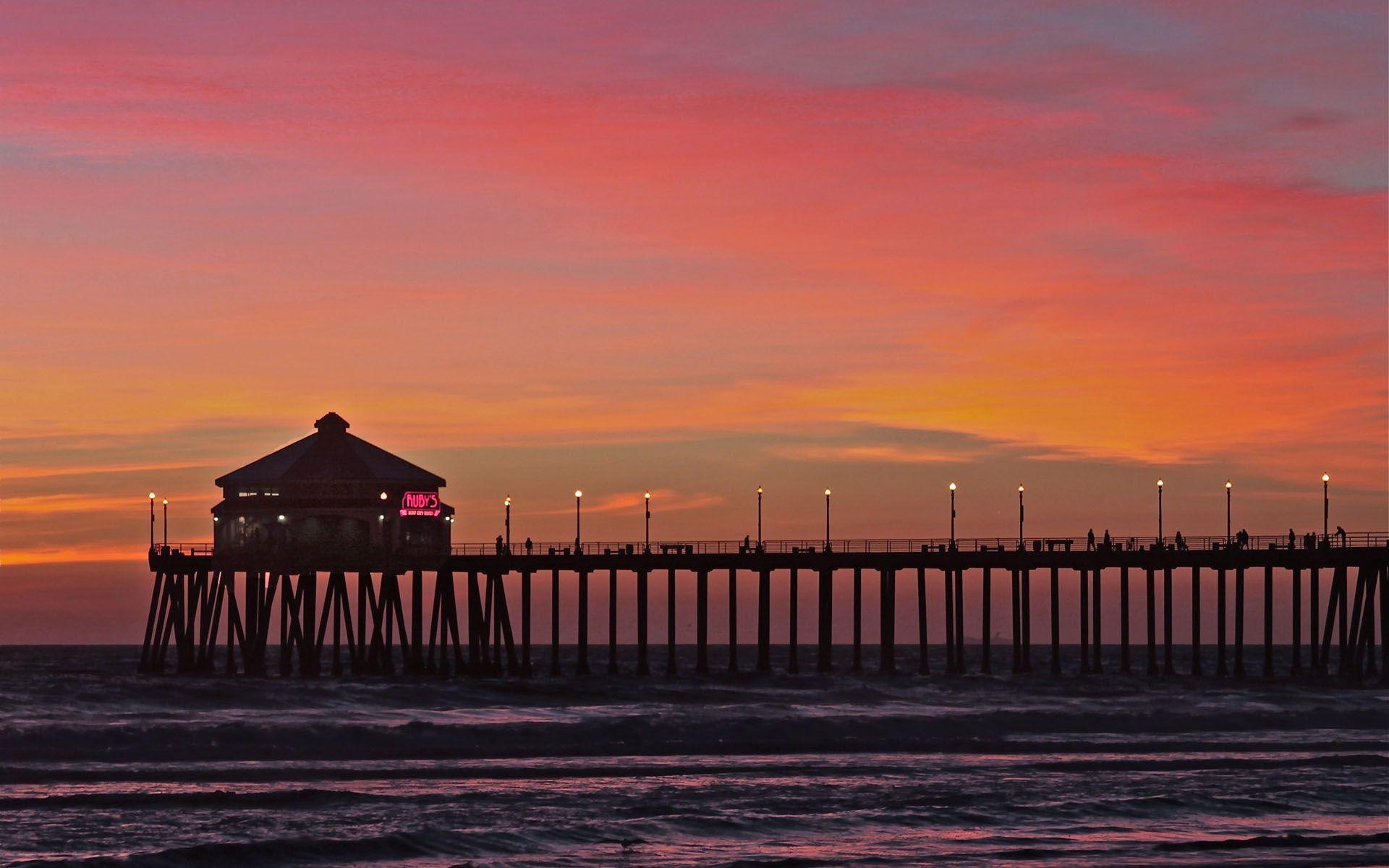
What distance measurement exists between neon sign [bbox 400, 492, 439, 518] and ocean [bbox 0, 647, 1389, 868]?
729cm

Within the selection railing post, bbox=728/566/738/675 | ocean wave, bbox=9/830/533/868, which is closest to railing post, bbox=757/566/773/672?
railing post, bbox=728/566/738/675

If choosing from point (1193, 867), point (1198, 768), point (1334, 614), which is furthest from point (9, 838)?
point (1334, 614)

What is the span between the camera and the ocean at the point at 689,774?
104ft

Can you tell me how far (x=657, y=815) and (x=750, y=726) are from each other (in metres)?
21.1

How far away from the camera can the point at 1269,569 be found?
245 feet

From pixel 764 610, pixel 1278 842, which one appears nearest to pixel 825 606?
pixel 764 610

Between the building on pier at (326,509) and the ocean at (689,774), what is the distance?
561 centimetres

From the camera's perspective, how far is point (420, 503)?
7756cm

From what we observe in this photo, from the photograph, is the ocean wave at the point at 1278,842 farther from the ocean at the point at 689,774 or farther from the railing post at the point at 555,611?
the railing post at the point at 555,611

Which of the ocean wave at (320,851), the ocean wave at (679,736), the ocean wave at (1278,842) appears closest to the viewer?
the ocean wave at (320,851)

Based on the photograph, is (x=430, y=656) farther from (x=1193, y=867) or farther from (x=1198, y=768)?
(x=1193, y=867)

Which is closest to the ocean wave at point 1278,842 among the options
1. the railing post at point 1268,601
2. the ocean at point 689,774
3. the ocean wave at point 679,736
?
the ocean at point 689,774

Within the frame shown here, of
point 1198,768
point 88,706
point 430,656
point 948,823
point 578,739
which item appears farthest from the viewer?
point 430,656

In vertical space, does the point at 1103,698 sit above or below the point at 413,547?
below
